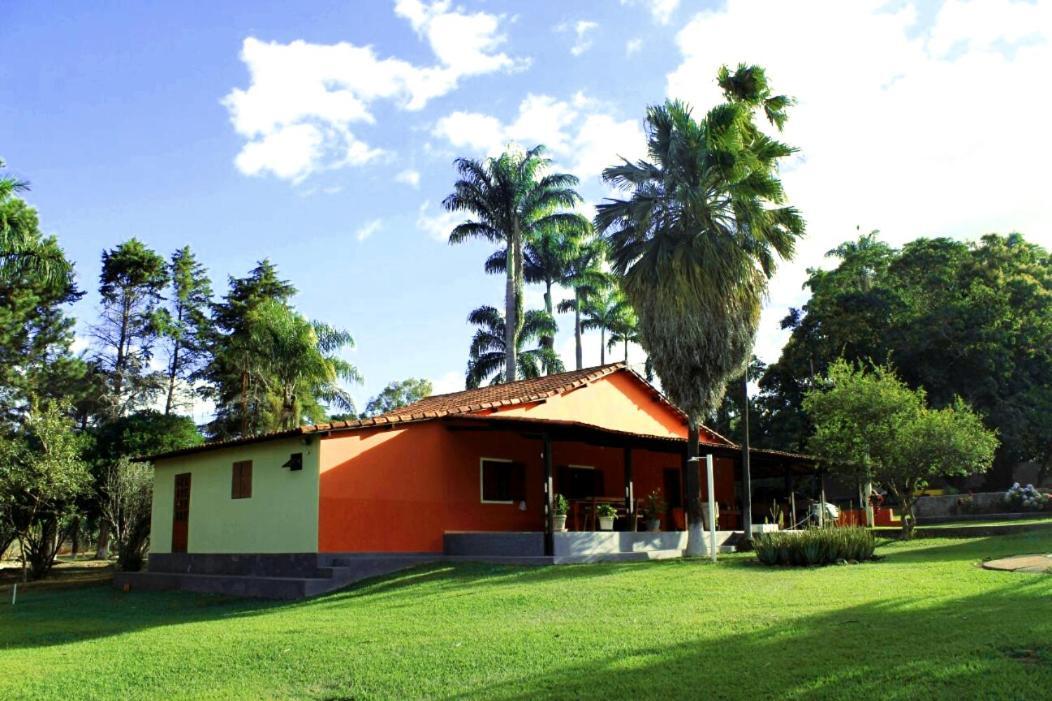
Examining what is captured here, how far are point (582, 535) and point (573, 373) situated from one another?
27.9ft

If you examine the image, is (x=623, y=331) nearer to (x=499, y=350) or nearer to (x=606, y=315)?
(x=606, y=315)

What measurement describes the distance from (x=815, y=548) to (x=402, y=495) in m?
8.87

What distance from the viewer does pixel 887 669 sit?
738 cm

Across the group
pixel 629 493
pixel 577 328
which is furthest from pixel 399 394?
pixel 629 493

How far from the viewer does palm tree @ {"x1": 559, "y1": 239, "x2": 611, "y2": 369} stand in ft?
144

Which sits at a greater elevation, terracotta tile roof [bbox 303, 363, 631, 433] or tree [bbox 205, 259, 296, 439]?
tree [bbox 205, 259, 296, 439]

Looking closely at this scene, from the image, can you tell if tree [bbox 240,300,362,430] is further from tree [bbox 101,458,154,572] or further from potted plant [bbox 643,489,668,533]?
potted plant [bbox 643,489,668,533]

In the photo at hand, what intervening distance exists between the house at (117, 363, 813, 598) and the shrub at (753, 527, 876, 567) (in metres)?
3.69

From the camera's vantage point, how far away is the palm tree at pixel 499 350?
134 feet

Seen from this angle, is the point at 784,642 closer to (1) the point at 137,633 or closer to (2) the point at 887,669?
(2) the point at 887,669

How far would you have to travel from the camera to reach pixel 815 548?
50.8 ft

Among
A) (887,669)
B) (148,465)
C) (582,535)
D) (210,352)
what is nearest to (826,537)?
(582,535)

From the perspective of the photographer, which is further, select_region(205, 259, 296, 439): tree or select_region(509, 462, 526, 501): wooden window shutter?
select_region(205, 259, 296, 439): tree

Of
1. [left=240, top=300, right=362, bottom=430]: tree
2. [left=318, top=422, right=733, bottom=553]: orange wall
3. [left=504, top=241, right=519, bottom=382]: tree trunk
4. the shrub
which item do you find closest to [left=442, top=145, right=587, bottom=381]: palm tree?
[left=504, top=241, right=519, bottom=382]: tree trunk
